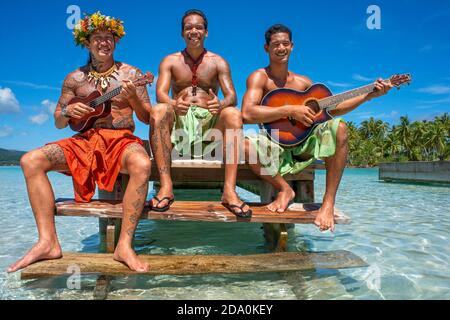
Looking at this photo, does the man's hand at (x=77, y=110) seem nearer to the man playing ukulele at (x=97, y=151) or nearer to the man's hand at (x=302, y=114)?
the man playing ukulele at (x=97, y=151)

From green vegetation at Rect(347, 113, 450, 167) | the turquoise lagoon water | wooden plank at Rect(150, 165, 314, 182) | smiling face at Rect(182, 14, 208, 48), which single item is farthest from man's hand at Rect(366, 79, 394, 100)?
green vegetation at Rect(347, 113, 450, 167)

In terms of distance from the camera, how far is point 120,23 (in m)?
3.32

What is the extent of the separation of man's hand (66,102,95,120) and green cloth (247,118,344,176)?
1391 mm

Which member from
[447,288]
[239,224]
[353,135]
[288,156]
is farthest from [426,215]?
[353,135]

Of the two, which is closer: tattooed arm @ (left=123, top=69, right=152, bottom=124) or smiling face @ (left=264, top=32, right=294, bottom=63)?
tattooed arm @ (left=123, top=69, right=152, bottom=124)

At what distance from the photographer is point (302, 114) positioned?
10.4 feet

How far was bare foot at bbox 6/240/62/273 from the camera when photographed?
257 centimetres

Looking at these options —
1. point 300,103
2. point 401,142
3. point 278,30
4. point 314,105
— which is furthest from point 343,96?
point 401,142

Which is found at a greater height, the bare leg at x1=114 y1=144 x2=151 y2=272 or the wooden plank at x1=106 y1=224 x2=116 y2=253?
the bare leg at x1=114 y1=144 x2=151 y2=272

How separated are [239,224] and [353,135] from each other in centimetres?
6267

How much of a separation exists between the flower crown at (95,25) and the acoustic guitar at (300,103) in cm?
145

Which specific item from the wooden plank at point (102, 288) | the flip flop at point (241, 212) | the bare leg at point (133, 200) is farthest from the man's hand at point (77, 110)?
the flip flop at point (241, 212)

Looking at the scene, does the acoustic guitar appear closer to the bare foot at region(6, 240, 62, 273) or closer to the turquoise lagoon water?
the turquoise lagoon water

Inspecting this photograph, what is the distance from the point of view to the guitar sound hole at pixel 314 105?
11.0 feet
